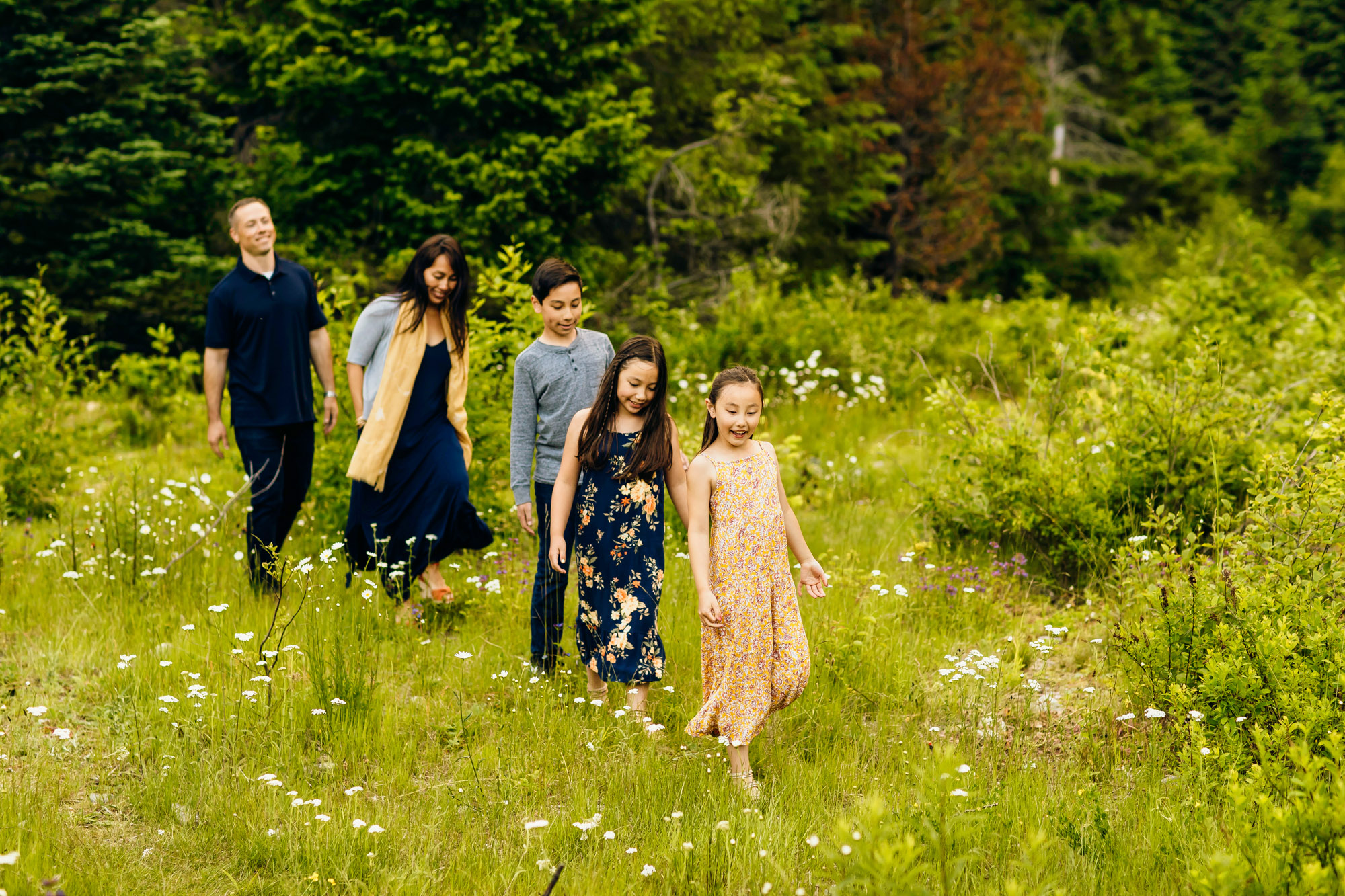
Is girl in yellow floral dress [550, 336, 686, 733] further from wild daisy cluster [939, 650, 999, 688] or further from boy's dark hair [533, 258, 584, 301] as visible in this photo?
wild daisy cluster [939, 650, 999, 688]

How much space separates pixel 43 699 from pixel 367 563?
161cm

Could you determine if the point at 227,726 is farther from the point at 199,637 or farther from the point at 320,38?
the point at 320,38

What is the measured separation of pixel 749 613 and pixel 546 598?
1.22 m

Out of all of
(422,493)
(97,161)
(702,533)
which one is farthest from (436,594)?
(97,161)

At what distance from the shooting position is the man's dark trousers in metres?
5.62

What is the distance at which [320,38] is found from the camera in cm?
1180

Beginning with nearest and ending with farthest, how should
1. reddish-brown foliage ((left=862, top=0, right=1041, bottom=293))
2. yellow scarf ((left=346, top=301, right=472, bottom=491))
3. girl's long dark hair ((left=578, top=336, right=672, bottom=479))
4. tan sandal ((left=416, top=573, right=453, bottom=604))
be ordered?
girl's long dark hair ((left=578, top=336, right=672, bottom=479))
yellow scarf ((left=346, top=301, right=472, bottom=491))
tan sandal ((left=416, top=573, right=453, bottom=604))
reddish-brown foliage ((left=862, top=0, right=1041, bottom=293))

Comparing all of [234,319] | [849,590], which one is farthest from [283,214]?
[849,590]

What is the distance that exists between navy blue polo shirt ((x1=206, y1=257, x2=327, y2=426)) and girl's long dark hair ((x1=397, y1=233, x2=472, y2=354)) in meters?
0.70

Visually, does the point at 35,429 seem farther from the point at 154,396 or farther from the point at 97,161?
the point at 97,161

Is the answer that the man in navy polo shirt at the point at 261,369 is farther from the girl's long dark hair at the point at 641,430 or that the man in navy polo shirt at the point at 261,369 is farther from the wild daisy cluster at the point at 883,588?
the wild daisy cluster at the point at 883,588

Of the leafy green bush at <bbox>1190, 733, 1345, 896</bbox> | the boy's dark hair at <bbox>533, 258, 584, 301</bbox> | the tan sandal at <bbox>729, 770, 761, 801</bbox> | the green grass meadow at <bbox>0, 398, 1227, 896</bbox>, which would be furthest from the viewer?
the boy's dark hair at <bbox>533, 258, 584, 301</bbox>

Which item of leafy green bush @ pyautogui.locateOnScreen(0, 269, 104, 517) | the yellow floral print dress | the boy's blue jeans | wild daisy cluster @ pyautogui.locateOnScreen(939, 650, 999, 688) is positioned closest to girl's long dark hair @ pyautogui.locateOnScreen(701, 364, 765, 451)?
the yellow floral print dress

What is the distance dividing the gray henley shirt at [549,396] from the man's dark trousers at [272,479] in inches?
66.4
